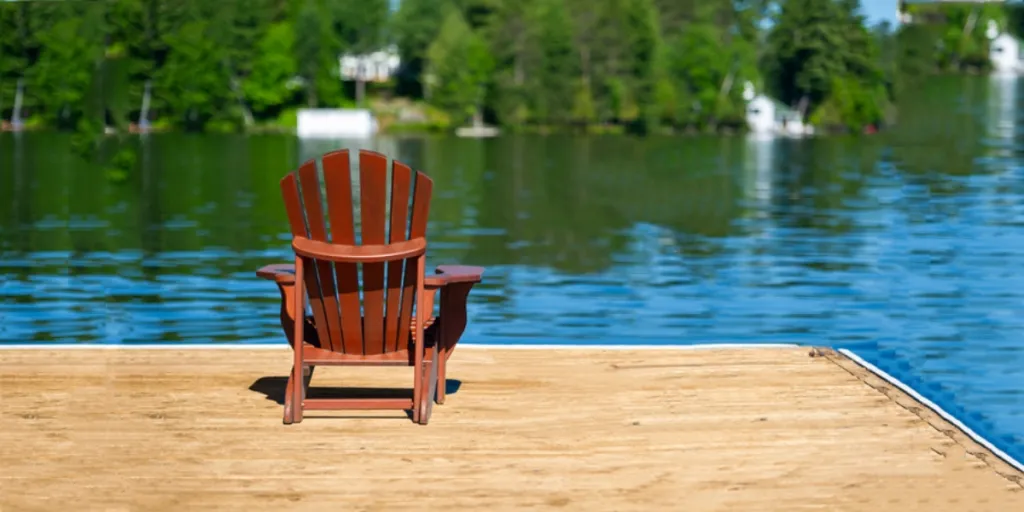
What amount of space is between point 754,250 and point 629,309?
10.2m

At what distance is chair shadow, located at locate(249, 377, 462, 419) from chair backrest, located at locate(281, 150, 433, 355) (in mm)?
520

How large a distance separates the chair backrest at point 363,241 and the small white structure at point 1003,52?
443 ft

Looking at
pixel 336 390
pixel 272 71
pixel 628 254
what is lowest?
pixel 628 254

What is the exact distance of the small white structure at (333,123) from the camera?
300ft

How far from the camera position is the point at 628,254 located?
93.9 ft

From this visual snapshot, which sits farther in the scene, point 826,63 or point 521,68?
point 826,63

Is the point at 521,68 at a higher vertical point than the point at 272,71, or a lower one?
higher

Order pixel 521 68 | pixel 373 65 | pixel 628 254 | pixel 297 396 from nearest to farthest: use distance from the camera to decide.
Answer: pixel 297 396, pixel 628 254, pixel 521 68, pixel 373 65

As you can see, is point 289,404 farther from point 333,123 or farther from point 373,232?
point 333,123

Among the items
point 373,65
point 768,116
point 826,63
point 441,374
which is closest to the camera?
point 441,374

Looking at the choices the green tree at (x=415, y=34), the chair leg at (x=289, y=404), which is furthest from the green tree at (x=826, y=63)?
the chair leg at (x=289, y=404)

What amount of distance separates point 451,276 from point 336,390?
3.26 feet

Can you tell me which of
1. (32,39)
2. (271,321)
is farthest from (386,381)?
(32,39)

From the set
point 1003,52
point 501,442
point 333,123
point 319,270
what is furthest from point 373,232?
point 1003,52
